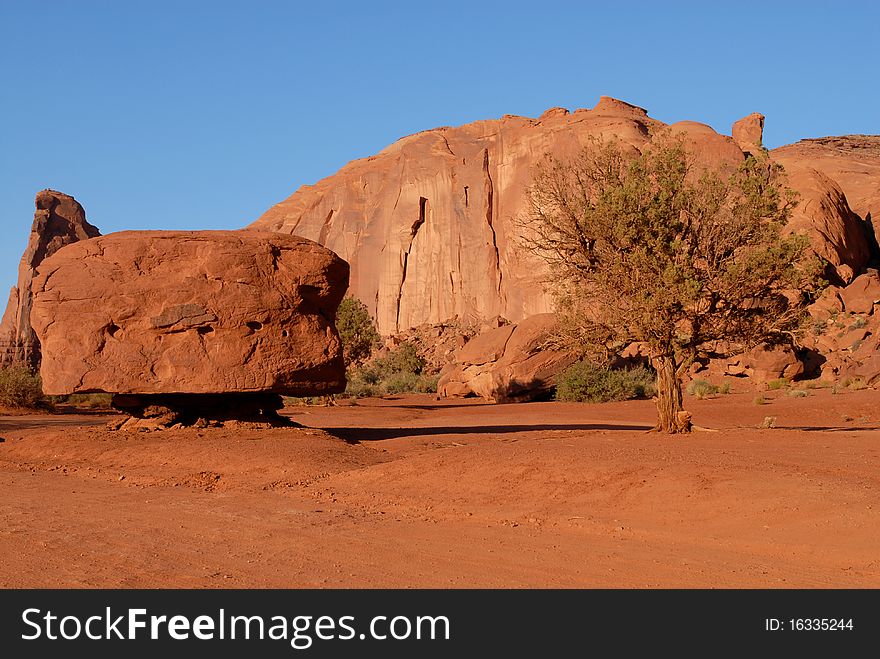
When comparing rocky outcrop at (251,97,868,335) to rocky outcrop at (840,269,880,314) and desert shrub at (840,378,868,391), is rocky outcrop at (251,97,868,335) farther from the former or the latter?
desert shrub at (840,378,868,391)

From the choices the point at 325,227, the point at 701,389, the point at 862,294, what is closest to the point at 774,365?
the point at 701,389

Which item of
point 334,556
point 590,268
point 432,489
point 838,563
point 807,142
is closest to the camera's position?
point 838,563

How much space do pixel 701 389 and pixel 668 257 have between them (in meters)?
17.6

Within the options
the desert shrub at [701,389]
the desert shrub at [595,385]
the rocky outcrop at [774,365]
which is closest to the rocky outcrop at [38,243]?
the desert shrub at [595,385]

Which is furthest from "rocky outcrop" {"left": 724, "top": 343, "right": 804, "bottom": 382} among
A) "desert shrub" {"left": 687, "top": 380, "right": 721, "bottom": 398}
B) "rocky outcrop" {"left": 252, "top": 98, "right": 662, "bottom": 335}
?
"rocky outcrop" {"left": 252, "top": 98, "right": 662, "bottom": 335}

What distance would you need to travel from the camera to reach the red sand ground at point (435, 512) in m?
6.53

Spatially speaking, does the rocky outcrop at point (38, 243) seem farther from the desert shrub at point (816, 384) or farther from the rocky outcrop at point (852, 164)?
the desert shrub at point (816, 384)

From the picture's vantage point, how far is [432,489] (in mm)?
10688

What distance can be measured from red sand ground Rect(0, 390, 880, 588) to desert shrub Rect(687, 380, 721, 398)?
18278 millimetres

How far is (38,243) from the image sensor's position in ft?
249

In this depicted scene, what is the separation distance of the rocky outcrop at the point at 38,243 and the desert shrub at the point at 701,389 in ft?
179
